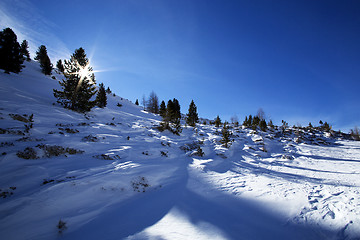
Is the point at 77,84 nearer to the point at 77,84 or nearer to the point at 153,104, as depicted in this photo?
the point at 77,84

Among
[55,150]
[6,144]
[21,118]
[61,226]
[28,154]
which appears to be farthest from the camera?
[21,118]

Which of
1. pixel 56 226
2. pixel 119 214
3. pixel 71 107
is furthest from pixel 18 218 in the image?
pixel 71 107

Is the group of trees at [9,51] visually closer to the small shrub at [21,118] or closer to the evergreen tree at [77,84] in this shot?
the evergreen tree at [77,84]

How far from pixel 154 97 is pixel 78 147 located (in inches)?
1825

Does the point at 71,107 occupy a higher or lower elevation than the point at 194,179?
higher

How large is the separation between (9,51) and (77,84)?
1504 centimetres

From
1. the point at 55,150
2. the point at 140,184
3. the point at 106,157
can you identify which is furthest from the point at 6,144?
the point at 140,184

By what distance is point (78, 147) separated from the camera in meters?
8.27

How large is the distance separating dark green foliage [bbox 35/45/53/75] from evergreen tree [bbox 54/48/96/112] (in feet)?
72.0

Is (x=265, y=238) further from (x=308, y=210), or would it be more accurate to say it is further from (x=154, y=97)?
(x=154, y=97)

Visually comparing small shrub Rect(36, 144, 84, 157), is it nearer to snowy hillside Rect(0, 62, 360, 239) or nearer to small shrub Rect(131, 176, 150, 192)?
snowy hillside Rect(0, 62, 360, 239)

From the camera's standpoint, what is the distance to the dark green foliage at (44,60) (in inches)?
1245

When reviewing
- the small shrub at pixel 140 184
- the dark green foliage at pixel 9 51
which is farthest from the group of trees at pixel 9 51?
the small shrub at pixel 140 184

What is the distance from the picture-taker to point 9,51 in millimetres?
20875
